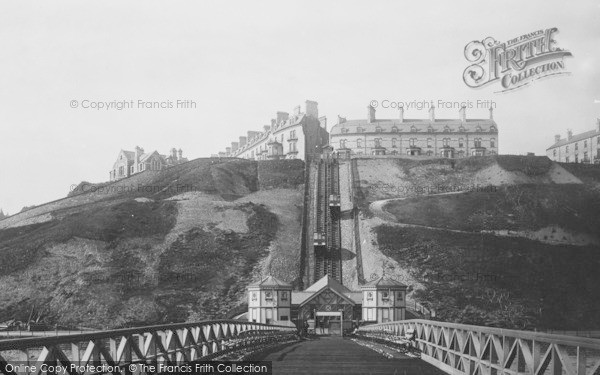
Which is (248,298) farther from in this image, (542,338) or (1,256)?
(542,338)

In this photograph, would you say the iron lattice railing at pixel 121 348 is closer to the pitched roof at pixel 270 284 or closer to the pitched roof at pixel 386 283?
the pitched roof at pixel 270 284

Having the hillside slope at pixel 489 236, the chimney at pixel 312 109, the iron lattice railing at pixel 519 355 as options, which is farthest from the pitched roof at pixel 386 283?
the chimney at pixel 312 109

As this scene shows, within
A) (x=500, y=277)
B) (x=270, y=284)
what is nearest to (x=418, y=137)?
(x=500, y=277)

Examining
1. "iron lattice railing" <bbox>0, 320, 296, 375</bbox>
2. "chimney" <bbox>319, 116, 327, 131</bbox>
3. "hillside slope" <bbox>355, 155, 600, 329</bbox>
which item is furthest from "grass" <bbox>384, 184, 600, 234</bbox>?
"iron lattice railing" <bbox>0, 320, 296, 375</bbox>

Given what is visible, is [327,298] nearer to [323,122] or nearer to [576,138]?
[323,122]

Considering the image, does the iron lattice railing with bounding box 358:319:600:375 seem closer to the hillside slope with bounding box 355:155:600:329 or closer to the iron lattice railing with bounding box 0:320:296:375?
the iron lattice railing with bounding box 0:320:296:375
